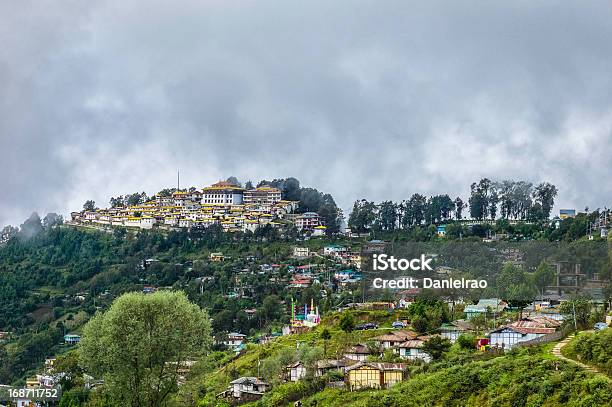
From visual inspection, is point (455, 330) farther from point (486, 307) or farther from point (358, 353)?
point (486, 307)

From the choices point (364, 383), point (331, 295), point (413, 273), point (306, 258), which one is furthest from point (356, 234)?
point (364, 383)

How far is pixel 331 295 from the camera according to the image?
2844 inches

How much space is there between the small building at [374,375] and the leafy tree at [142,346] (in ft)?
28.8

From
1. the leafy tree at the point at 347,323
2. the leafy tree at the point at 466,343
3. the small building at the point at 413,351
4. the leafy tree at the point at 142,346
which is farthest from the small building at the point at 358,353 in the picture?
the leafy tree at the point at 142,346

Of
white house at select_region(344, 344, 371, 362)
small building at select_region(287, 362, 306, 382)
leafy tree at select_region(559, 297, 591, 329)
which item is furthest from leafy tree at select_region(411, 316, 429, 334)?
small building at select_region(287, 362, 306, 382)

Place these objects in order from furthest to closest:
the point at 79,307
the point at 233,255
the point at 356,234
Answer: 1. the point at 356,234
2. the point at 233,255
3. the point at 79,307

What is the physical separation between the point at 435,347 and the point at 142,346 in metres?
14.0

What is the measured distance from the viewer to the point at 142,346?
30.8 m

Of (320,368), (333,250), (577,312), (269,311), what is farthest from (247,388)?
(333,250)

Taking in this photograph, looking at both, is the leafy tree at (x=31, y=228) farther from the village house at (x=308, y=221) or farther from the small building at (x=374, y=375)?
the small building at (x=374, y=375)

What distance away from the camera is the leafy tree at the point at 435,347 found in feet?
129

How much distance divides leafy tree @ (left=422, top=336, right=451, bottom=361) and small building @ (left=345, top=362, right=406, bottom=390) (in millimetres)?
1260

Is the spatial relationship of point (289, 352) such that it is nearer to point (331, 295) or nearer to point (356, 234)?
point (331, 295)

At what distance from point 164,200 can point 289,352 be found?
226 feet
